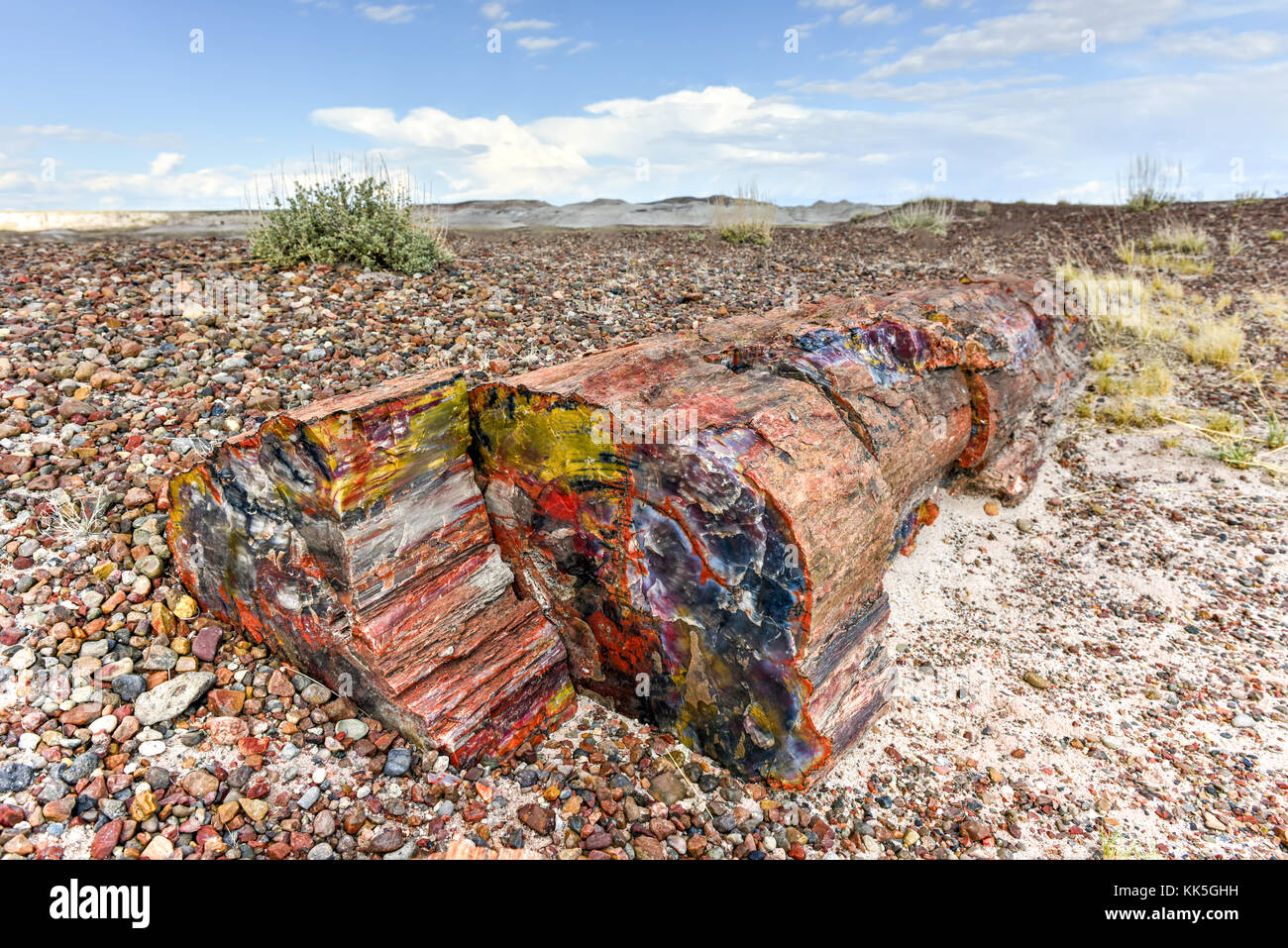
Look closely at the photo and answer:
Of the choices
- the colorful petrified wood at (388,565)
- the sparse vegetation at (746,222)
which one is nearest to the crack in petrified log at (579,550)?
the colorful petrified wood at (388,565)

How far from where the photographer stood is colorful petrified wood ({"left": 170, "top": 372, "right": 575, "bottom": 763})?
2.48m

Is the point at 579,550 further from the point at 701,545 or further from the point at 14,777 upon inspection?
the point at 14,777

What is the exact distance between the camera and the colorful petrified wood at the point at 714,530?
2.40 metres

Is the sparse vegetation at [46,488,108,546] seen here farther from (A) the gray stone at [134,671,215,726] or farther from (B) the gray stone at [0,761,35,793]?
(B) the gray stone at [0,761,35,793]

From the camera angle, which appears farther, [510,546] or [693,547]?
[510,546]

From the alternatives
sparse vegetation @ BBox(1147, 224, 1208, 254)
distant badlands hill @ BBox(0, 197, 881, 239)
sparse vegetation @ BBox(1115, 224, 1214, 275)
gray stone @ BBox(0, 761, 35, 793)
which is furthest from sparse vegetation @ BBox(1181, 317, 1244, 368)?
gray stone @ BBox(0, 761, 35, 793)

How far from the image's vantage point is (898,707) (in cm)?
320

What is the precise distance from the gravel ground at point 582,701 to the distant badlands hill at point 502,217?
6147 millimetres

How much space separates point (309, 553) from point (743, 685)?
1.66 meters

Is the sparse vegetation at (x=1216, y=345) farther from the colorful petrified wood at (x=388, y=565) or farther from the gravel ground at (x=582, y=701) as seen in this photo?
the colorful petrified wood at (x=388, y=565)

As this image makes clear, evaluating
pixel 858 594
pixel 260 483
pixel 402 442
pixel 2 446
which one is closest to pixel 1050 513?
pixel 858 594

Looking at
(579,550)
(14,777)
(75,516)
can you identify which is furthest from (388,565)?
(75,516)

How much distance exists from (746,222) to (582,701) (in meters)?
9.44

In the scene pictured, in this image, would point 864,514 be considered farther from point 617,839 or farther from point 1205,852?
point 1205,852
